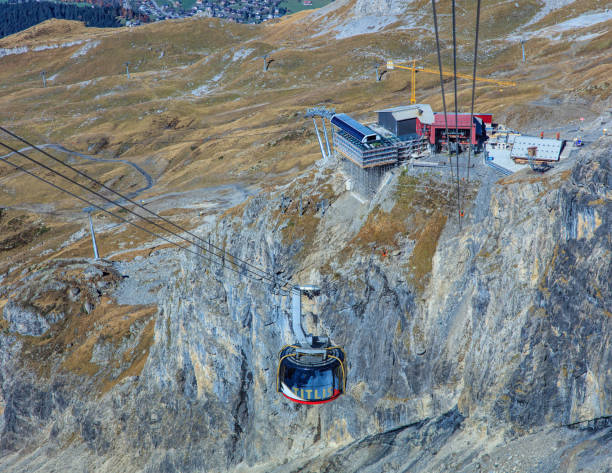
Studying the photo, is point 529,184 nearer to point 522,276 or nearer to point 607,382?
point 522,276

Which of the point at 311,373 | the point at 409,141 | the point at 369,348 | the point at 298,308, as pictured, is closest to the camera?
the point at 311,373

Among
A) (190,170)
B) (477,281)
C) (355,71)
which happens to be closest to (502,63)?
(355,71)

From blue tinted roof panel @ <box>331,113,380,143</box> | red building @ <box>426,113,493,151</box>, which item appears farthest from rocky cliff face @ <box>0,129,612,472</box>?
red building @ <box>426,113,493,151</box>

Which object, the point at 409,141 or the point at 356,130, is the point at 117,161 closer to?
the point at 356,130

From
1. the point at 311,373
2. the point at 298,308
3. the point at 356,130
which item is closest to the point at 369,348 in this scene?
the point at 311,373

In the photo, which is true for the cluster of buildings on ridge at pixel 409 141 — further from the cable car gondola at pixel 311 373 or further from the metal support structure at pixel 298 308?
the cable car gondola at pixel 311 373

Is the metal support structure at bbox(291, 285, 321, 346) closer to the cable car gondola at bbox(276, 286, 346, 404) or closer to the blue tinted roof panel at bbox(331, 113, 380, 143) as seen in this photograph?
the cable car gondola at bbox(276, 286, 346, 404)
